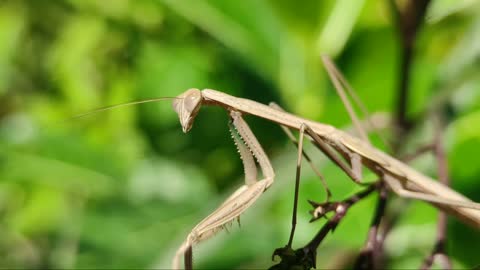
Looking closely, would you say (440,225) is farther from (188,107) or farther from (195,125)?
(195,125)

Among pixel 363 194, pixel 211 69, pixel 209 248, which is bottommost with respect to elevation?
pixel 363 194

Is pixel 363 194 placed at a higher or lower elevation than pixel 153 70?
lower

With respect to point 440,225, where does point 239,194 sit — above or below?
above

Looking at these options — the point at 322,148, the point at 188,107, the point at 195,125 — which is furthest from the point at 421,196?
the point at 195,125

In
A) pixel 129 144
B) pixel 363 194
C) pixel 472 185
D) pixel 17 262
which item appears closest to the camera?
pixel 363 194

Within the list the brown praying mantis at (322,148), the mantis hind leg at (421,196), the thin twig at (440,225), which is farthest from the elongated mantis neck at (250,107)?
the thin twig at (440,225)

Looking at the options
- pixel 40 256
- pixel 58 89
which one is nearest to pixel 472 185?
pixel 40 256

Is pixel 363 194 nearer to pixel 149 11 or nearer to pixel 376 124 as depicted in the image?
pixel 376 124
